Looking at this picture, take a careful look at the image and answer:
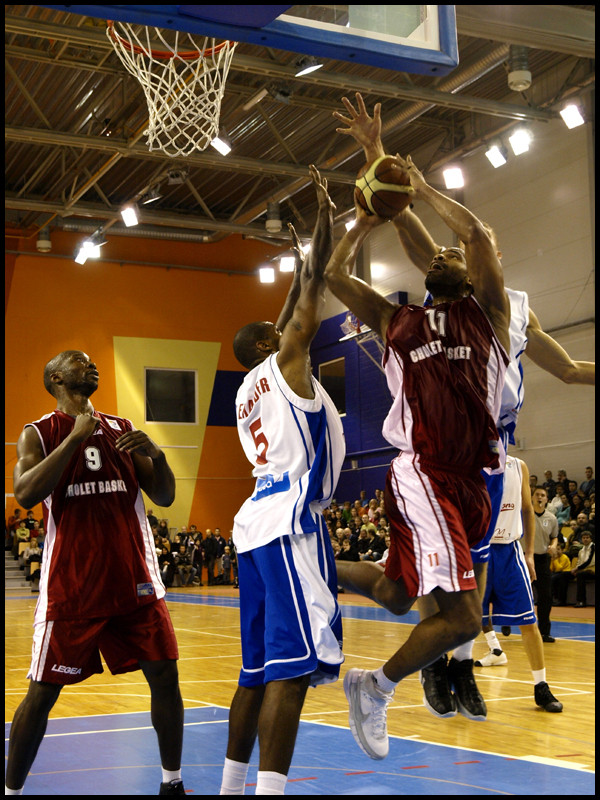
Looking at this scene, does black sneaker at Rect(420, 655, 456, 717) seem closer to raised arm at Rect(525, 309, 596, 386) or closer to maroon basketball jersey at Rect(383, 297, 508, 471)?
maroon basketball jersey at Rect(383, 297, 508, 471)

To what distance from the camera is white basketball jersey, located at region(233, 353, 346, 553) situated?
3811 millimetres

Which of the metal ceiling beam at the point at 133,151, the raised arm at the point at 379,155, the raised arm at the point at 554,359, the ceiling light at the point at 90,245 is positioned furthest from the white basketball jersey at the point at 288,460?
the ceiling light at the point at 90,245

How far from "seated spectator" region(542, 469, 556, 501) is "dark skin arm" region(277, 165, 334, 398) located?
13.9 meters

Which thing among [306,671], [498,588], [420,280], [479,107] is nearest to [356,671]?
[306,671]

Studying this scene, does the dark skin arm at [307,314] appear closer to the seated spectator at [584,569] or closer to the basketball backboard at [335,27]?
the basketball backboard at [335,27]

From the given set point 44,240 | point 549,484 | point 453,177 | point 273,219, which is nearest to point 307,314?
point 453,177

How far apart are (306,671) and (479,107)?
15.0 m

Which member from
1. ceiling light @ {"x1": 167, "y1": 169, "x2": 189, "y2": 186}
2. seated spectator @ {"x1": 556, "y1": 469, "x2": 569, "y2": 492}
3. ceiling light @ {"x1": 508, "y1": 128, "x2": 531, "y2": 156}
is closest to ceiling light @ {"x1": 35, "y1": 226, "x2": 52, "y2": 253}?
ceiling light @ {"x1": 167, "y1": 169, "x2": 189, "y2": 186}

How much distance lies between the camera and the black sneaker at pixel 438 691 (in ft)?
14.5

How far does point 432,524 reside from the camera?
3.91 meters

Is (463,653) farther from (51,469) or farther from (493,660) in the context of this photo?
(493,660)

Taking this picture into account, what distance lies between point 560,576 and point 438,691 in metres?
10.5

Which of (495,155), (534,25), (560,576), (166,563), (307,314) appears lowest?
(166,563)

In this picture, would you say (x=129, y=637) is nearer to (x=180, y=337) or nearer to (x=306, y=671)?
(x=306, y=671)
